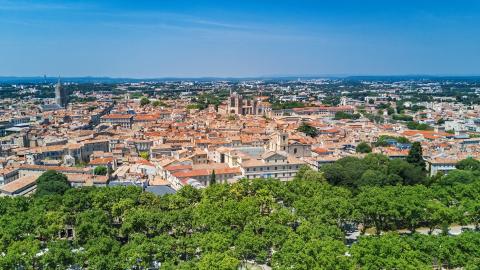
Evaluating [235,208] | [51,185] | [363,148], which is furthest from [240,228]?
[363,148]

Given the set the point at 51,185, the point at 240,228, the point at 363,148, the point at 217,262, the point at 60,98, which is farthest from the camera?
the point at 60,98

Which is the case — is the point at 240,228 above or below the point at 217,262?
below

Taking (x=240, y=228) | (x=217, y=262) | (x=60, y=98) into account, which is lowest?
(x=240, y=228)

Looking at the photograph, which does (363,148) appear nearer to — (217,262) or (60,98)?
(217,262)

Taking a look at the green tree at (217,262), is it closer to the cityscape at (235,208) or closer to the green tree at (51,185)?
the cityscape at (235,208)

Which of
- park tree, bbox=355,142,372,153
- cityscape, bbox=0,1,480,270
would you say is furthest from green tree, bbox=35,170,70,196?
park tree, bbox=355,142,372,153

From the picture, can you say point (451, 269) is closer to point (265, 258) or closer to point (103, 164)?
point (265, 258)

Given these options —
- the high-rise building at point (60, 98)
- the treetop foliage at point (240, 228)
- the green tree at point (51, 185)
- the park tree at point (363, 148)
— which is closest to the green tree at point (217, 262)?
the treetop foliage at point (240, 228)

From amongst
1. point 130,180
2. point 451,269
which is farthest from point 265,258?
point 130,180

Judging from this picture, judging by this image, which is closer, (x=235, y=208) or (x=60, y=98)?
(x=235, y=208)

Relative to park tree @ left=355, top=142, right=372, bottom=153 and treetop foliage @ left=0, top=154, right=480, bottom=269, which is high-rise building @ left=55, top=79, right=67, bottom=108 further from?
park tree @ left=355, top=142, right=372, bottom=153
